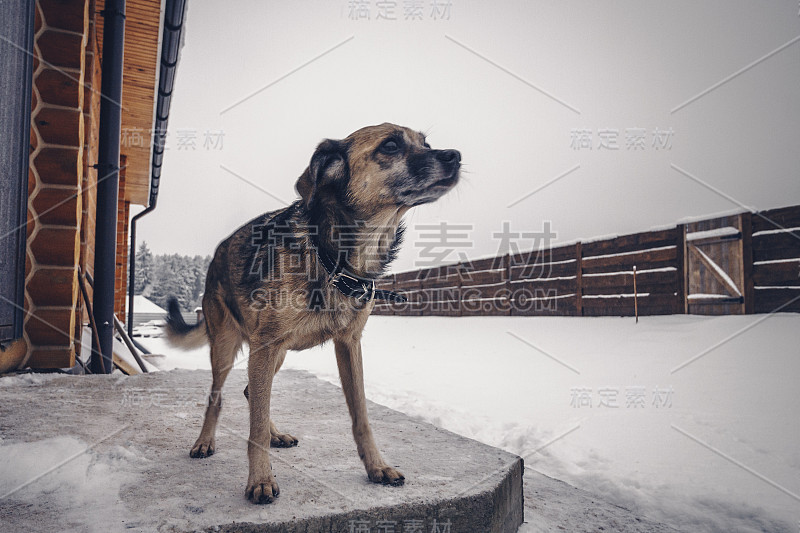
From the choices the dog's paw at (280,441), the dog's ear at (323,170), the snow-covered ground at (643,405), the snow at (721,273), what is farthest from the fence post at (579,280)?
the dog's ear at (323,170)

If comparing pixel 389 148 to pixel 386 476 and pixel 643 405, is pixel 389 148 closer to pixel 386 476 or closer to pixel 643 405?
pixel 386 476

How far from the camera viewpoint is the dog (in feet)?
7.06

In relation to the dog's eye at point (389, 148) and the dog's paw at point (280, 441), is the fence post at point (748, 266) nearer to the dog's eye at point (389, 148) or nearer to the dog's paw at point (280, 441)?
the dog's eye at point (389, 148)

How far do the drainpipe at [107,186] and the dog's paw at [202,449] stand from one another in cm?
283

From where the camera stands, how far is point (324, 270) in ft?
7.23

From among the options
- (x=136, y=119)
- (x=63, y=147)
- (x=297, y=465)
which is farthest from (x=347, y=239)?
(x=136, y=119)

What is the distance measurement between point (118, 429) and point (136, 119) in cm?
775

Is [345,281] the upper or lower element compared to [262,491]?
upper

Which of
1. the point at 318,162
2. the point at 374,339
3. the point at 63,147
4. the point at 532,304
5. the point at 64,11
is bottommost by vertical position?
the point at 374,339

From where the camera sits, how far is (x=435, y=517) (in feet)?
6.42

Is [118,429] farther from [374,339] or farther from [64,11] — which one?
[374,339]

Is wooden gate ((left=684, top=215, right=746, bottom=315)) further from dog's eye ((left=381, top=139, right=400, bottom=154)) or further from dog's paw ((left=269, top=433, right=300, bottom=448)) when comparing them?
dog's paw ((left=269, top=433, right=300, bottom=448))

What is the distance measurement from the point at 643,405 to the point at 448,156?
373 cm

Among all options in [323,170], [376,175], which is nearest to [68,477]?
[323,170]
